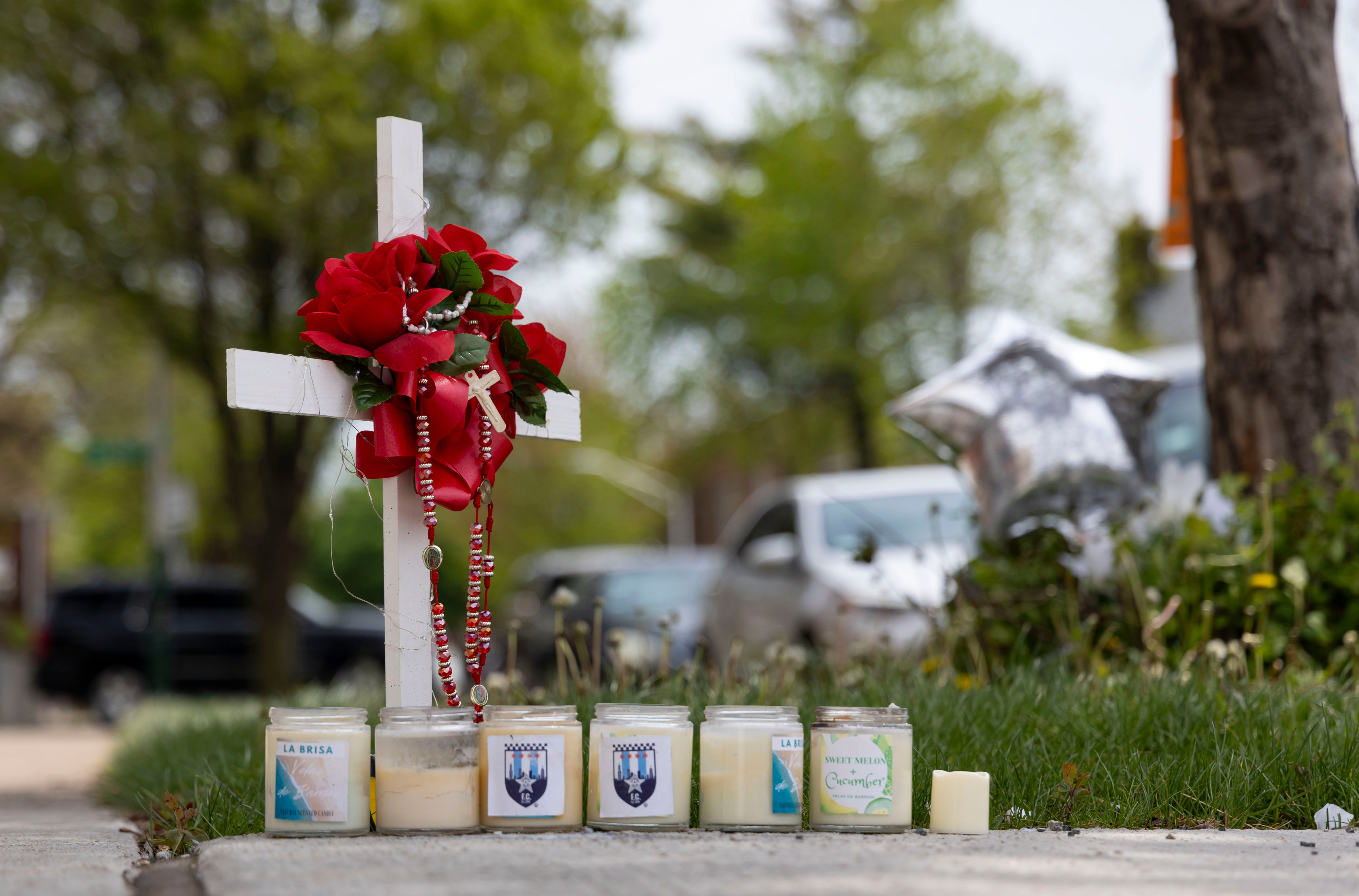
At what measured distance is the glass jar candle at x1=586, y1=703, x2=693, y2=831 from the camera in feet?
8.95

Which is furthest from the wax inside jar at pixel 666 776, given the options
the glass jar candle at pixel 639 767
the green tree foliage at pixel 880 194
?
the green tree foliage at pixel 880 194

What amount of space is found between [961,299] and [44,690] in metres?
14.3

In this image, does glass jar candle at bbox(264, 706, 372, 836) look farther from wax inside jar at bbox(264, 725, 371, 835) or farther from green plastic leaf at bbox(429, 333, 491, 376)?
green plastic leaf at bbox(429, 333, 491, 376)

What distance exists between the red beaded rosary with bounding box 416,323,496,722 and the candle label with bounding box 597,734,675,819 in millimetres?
376

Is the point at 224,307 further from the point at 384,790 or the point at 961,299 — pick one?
the point at 961,299

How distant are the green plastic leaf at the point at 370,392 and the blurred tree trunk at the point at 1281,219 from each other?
3530 millimetres

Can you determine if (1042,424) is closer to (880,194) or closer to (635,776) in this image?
(635,776)

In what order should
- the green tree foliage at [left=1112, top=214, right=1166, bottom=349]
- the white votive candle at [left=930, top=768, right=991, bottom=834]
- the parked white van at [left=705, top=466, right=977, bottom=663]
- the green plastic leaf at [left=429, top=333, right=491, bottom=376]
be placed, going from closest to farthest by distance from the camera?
the white votive candle at [left=930, top=768, right=991, bottom=834] → the green plastic leaf at [left=429, top=333, right=491, bottom=376] → the parked white van at [left=705, top=466, right=977, bottom=663] → the green tree foliage at [left=1112, top=214, right=1166, bottom=349]

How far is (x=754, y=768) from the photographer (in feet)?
9.07

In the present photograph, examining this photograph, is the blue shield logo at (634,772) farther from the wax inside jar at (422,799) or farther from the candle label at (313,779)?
the candle label at (313,779)

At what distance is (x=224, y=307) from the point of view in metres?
11.0

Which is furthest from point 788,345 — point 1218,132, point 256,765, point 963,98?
point 256,765

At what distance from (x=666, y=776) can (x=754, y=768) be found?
0.18 meters

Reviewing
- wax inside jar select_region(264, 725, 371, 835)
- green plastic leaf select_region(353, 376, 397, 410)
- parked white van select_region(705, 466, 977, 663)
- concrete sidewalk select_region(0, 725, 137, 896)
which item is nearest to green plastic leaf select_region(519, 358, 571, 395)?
green plastic leaf select_region(353, 376, 397, 410)
